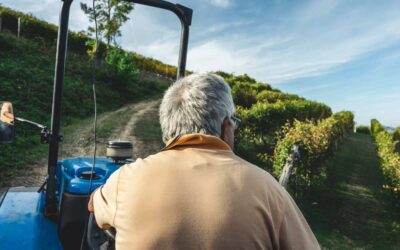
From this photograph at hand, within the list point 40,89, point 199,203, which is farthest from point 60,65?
point 40,89

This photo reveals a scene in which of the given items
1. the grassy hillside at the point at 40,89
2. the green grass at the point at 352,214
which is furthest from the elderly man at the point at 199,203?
the grassy hillside at the point at 40,89

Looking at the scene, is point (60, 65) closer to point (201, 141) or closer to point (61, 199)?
point (61, 199)

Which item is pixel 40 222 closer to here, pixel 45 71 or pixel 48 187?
pixel 48 187

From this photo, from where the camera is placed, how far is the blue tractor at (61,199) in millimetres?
2047

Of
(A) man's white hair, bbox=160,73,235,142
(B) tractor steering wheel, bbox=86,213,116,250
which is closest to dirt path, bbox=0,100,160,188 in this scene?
(B) tractor steering wheel, bbox=86,213,116,250

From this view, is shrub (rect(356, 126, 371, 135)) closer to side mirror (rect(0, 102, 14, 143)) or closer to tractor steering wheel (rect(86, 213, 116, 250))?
tractor steering wheel (rect(86, 213, 116, 250))

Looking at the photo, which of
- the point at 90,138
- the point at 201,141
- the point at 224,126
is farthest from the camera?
the point at 90,138

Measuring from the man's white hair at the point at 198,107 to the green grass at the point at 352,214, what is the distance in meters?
6.77

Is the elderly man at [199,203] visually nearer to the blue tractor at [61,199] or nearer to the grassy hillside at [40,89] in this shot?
the blue tractor at [61,199]

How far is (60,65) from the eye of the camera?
2219 mm

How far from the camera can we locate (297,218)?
4.50 feet

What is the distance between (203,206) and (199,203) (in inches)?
0.7

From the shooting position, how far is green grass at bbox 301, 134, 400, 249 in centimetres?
816

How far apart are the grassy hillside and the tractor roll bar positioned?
6.81 metres
